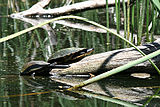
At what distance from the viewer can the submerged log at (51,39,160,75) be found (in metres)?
3.48

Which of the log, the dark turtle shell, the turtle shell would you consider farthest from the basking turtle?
the log

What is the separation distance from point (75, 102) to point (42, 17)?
5.99 metres

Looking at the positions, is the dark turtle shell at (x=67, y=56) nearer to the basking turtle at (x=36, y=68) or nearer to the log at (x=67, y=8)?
the basking turtle at (x=36, y=68)

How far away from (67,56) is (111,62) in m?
0.50

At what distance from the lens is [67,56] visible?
368cm

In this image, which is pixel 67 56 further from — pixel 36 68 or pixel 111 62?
pixel 111 62

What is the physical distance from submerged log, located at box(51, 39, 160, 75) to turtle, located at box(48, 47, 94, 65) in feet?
0.38

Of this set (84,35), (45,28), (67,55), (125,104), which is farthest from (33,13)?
(125,104)

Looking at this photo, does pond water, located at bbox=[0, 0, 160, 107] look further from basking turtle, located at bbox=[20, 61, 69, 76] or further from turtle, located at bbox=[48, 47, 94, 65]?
turtle, located at bbox=[48, 47, 94, 65]

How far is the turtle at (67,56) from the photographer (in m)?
3.68

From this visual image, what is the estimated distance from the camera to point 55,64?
3650 millimetres

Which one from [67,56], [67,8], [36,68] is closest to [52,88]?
[36,68]

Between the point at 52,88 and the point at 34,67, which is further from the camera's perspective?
the point at 34,67

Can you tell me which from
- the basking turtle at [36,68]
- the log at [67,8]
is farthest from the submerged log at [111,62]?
the log at [67,8]
